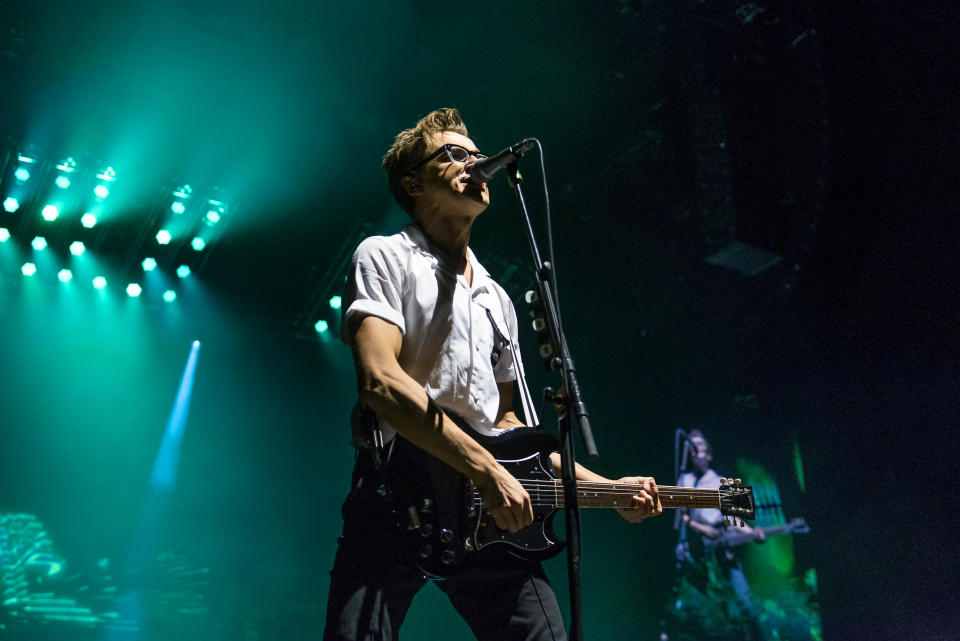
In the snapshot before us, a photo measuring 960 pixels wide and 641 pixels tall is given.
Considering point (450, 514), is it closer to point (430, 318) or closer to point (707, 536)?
point (430, 318)

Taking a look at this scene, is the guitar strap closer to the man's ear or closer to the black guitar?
the black guitar

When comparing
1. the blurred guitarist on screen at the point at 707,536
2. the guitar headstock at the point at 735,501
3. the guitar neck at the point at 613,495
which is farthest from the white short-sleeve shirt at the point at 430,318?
the blurred guitarist on screen at the point at 707,536

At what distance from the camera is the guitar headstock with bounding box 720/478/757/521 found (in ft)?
8.39

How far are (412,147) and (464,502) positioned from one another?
4.05ft

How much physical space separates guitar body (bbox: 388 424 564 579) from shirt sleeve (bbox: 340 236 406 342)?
0.34m

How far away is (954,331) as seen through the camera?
14.0 feet

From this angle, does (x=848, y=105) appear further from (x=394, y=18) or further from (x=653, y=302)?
(x=394, y=18)

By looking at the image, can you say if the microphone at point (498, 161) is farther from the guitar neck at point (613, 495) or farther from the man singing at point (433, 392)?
the guitar neck at point (613, 495)

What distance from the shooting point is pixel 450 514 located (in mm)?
1846

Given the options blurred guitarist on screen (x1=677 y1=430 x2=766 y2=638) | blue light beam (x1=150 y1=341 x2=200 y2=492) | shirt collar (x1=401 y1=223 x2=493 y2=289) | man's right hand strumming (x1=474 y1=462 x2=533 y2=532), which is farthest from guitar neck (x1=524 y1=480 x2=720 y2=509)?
blue light beam (x1=150 y1=341 x2=200 y2=492)

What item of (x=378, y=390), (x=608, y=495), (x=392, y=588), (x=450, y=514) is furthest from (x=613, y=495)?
(x=378, y=390)

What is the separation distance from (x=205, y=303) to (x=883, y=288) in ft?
19.4

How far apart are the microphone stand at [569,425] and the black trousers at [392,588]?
32cm

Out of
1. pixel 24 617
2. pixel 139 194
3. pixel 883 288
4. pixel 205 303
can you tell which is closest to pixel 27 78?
pixel 139 194
